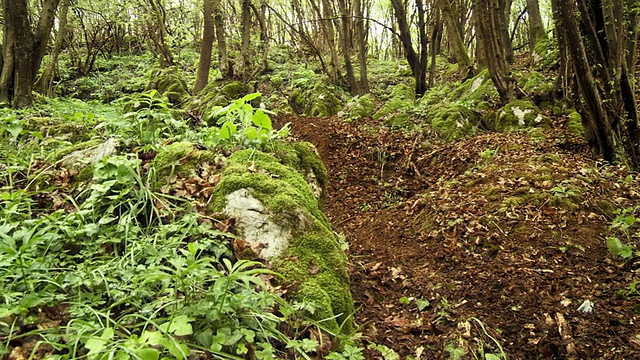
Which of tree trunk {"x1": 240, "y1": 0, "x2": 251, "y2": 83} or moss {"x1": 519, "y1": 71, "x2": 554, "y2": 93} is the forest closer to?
moss {"x1": 519, "y1": 71, "x2": 554, "y2": 93}

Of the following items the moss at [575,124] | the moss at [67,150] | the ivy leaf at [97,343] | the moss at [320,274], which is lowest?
the moss at [320,274]

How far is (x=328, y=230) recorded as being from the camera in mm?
2951

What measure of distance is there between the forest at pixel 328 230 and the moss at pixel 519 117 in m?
0.04

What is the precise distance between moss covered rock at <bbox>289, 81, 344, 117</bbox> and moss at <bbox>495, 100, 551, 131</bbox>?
184 inches

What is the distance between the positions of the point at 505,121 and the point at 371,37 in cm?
2698

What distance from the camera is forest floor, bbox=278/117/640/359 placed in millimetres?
2566

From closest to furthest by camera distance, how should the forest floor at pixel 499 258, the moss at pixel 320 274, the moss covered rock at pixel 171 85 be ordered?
the moss at pixel 320 274, the forest floor at pixel 499 258, the moss covered rock at pixel 171 85

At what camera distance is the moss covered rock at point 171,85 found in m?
12.0

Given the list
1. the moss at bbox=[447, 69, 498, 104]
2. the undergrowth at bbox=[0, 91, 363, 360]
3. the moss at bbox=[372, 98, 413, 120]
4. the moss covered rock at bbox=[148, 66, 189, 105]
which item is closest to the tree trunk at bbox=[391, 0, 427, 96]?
the moss at bbox=[372, 98, 413, 120]

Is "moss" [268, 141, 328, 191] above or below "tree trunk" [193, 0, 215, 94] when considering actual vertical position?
below

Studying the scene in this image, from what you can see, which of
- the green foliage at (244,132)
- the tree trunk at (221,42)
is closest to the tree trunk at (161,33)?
the tree trunk at (221,42)

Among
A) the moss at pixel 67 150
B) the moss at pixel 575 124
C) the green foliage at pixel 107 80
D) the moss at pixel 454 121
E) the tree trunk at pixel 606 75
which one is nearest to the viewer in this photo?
the moss at pixel 67 150

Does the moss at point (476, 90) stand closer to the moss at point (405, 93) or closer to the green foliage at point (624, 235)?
the moss at point (405, 93)

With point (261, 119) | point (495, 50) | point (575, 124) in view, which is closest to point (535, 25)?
point (495, 50)
